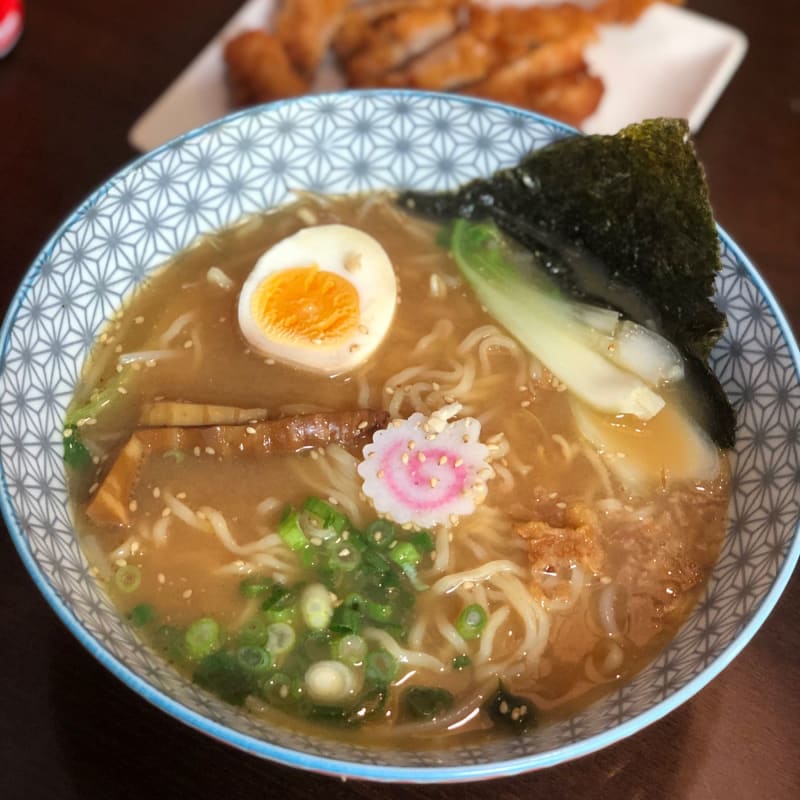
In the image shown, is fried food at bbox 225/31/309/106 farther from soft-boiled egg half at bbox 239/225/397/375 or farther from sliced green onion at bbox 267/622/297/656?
sliced green onion at bbox 267/622/297/656

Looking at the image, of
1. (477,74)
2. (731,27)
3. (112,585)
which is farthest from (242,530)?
(731,27)

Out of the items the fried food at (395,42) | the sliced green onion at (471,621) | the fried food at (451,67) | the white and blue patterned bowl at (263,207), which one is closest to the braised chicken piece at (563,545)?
the sliced green onion at (471,621)

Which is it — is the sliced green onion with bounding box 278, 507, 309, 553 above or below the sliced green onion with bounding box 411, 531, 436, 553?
below

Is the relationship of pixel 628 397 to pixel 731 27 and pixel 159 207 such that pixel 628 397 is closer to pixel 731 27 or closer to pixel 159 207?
pixel 159 207

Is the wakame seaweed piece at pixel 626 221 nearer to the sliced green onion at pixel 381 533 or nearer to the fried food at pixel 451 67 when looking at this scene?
the fried food at pixel 451 67

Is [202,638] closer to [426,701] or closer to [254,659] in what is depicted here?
[254,659]

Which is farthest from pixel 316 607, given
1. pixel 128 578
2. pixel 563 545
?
pixel 563 545

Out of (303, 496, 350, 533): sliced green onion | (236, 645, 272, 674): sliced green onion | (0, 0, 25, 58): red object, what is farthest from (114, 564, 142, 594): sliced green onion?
(0, 0, 25, 58): red object
